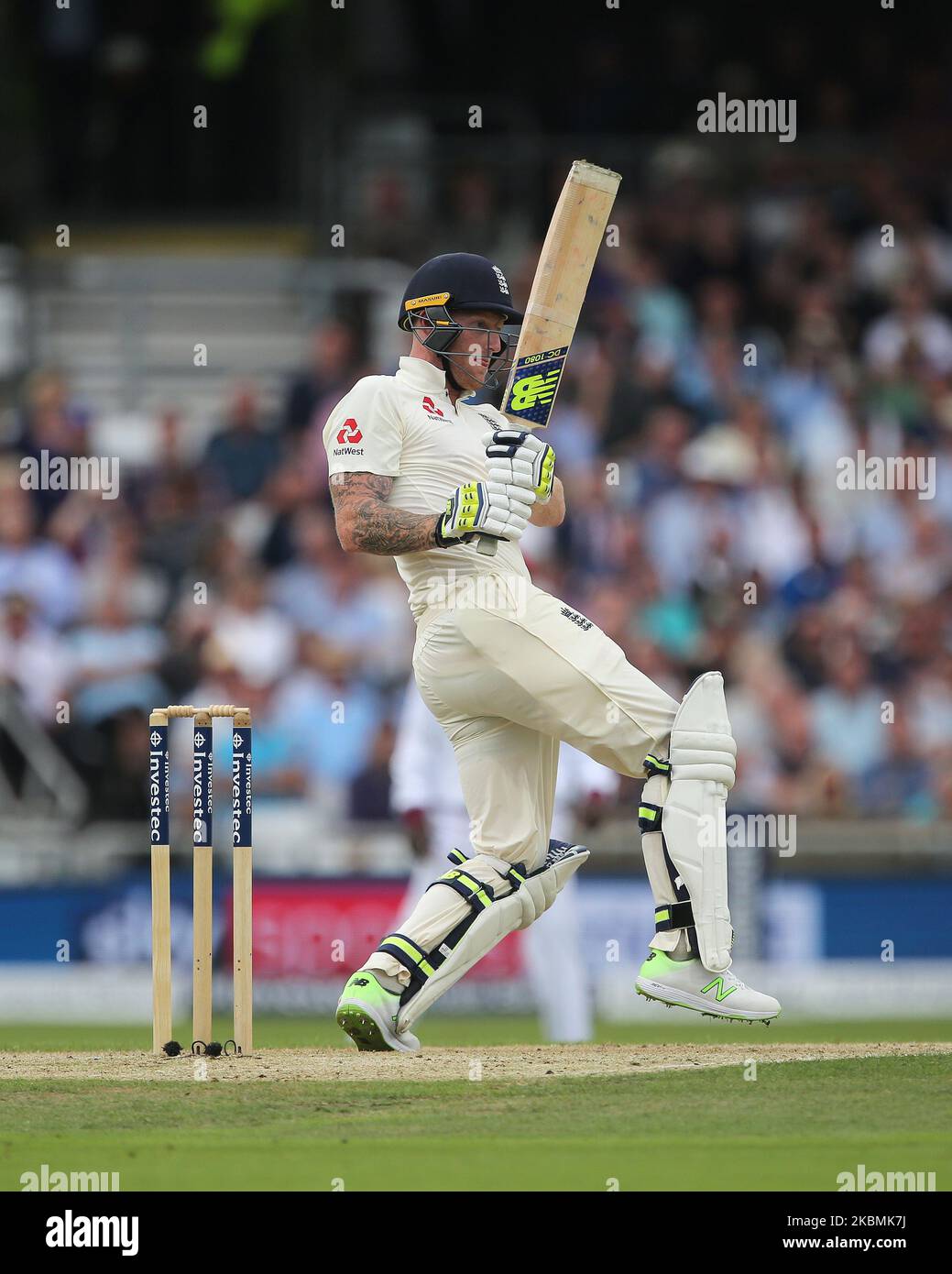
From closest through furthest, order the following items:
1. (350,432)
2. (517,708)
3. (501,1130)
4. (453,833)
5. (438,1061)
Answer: (501,1130) < (517,708) < (350,432) < (438,1061) < (453,833)

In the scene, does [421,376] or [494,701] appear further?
[421,376]

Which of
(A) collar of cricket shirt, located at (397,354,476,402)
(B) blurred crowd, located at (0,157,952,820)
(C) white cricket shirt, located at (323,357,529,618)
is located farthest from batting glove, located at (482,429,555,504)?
(B) blurred crowd, located at (0,157,952,820)

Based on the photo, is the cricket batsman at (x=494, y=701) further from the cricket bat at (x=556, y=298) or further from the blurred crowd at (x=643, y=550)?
the blurred crowd at (x=643, y=550)

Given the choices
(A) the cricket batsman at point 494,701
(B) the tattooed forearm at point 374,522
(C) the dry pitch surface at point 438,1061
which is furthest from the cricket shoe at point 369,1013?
(B) the tattooed forearm at point 374,522

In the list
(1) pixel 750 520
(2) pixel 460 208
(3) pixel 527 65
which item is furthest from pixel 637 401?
(3) pixel 527 65

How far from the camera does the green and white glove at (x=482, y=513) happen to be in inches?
227

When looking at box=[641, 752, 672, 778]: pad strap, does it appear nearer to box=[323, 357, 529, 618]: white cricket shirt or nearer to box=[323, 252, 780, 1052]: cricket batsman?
box=[323, 252, 780, 1052]: cricket batsman

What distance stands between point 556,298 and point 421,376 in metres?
0.43

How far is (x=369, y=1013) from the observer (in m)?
5.92

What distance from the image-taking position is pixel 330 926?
1064 cm

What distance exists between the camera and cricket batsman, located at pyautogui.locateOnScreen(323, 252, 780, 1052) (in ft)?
19.3

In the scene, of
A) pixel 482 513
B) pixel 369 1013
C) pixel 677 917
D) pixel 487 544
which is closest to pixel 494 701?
pixel 487 544

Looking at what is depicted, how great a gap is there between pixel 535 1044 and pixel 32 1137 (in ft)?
7.52

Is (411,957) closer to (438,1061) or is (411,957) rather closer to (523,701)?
(438,1061)
